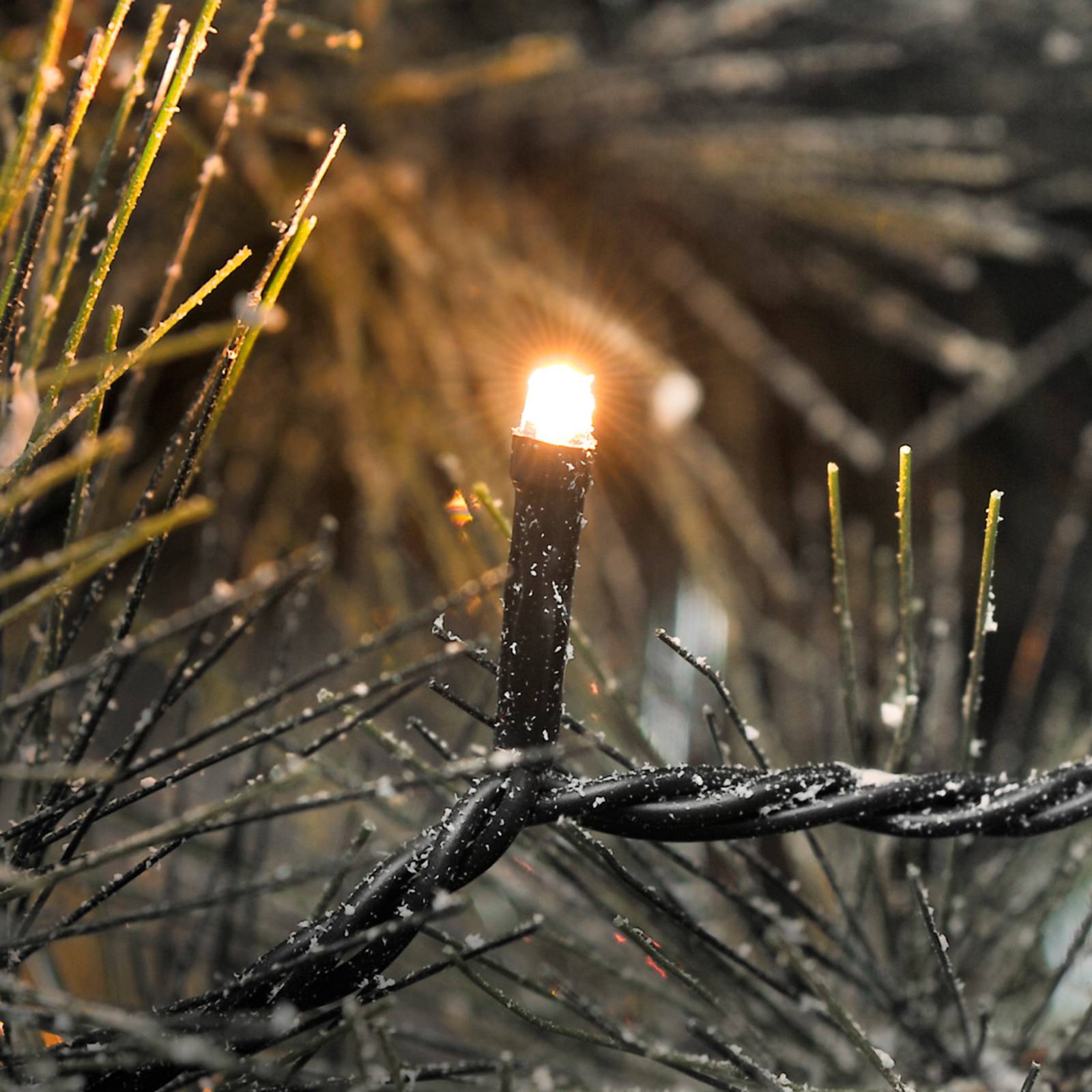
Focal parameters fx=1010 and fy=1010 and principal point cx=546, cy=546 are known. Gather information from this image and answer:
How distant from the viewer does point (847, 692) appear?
317mm

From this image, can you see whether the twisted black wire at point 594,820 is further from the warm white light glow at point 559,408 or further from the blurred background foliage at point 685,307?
the blurred background foliage at point 685,307

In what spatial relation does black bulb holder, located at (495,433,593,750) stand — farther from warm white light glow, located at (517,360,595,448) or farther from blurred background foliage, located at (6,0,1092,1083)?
blurred background foliage, located at (6,0,1092,1083)

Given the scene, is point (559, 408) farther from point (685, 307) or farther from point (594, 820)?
point (685, 307)

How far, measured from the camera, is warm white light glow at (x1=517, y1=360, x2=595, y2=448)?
0.77 ft

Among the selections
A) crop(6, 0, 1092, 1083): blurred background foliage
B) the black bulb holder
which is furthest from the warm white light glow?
crop(6, 0, 1092, 1083): blurred background foliage

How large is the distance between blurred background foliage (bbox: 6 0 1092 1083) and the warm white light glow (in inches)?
12.4

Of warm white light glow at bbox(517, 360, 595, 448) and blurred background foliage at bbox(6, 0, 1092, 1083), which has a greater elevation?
blurred background foliage at bbox(6, 0, 1092, 1083)

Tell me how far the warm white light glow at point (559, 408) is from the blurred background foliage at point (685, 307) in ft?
1.04

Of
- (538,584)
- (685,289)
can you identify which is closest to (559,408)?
(538,584)

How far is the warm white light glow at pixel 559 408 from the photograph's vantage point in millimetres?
235

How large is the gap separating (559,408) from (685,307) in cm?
76

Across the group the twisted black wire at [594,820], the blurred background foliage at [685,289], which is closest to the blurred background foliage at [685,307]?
the blurred background foliage at [685,289]

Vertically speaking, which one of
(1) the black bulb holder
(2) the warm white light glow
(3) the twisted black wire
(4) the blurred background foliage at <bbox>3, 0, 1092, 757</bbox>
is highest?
(4) the blurred background foliage at <bbox>3, 0, 1092, 757</bbox>

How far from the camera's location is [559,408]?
0.78ft
